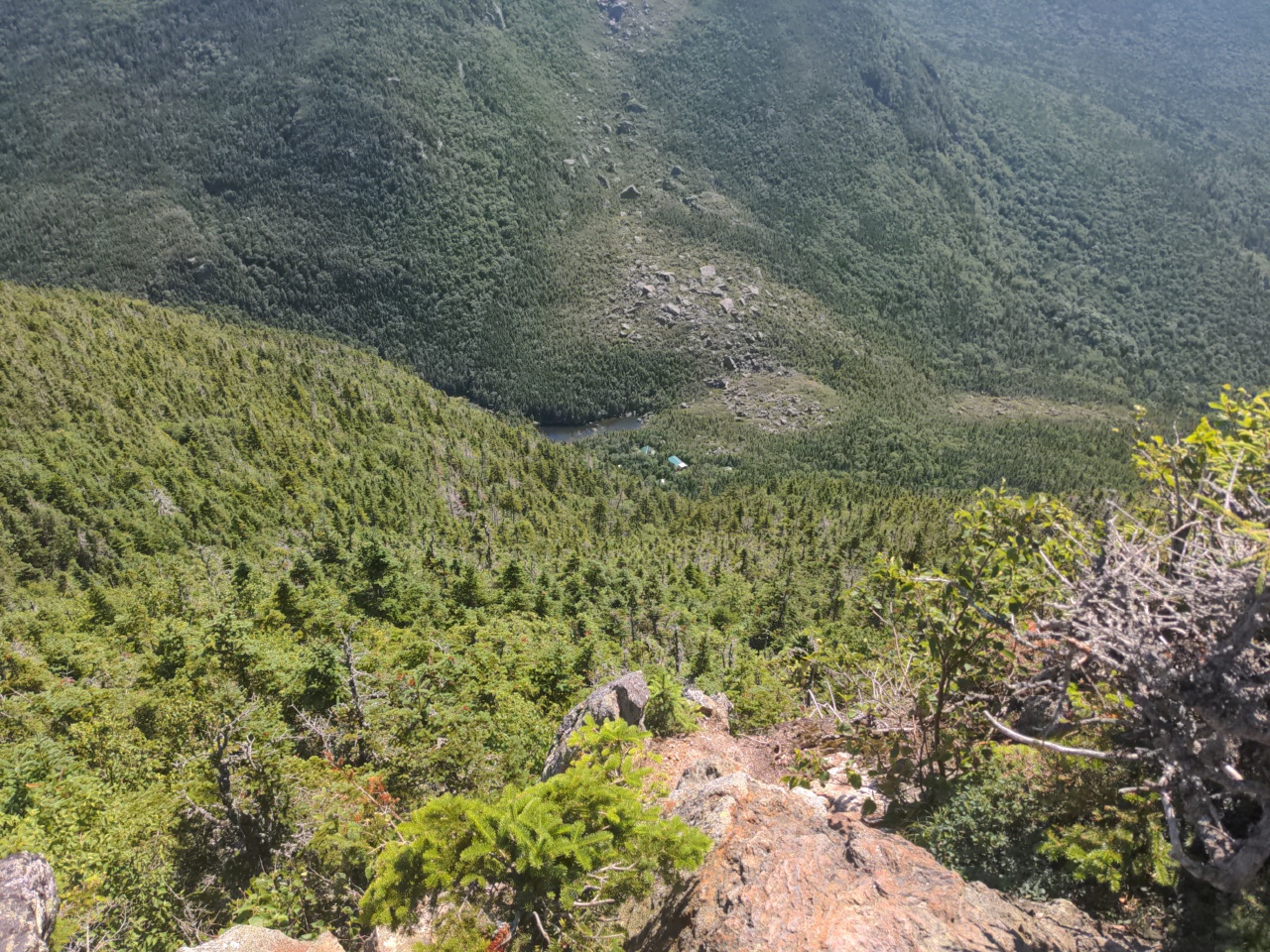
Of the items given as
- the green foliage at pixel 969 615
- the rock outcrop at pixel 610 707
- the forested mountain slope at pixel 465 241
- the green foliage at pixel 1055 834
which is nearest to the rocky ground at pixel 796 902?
the green foliage at pixel 1055 834

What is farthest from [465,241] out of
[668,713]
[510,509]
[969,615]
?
[969,615]

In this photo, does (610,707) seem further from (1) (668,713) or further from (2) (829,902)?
(2) (829,902)

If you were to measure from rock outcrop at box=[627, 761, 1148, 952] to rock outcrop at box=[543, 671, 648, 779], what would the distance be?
14.3 ft

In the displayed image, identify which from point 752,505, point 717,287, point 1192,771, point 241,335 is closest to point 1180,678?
point 1192,771

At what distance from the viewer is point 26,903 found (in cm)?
769

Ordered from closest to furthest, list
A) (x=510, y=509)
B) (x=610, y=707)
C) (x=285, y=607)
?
(x=610, y=707) < (x=285, y=607) < (x=510, y=509)

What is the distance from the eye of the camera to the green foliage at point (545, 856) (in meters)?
8.18

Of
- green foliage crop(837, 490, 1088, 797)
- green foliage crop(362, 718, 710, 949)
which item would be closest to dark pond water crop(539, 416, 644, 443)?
green foliage crop(837, 490, 1088, 797)

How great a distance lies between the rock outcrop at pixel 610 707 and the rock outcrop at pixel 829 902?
14.3 ft

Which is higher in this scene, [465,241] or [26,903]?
[26,903]

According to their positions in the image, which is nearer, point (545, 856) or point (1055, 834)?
point (545, 856)

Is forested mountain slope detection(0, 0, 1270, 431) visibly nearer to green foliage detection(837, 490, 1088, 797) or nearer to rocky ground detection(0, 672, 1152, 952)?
green foliage detection(837, 490, 1088, 797)

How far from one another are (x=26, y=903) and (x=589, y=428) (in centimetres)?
14566

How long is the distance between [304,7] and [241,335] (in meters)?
140
